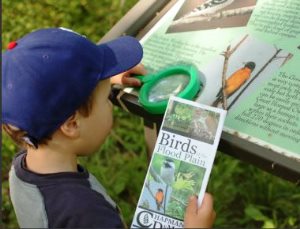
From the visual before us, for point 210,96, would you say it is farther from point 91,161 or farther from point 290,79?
point 91,161

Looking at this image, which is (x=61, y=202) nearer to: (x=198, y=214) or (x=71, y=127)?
(x=71, y=127)

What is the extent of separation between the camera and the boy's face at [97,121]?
4.03ft

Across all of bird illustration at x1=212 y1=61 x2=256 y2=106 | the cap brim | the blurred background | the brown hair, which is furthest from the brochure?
the blurred background

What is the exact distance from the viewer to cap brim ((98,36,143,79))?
4.08 feet

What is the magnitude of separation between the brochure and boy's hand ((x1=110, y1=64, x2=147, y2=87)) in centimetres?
4

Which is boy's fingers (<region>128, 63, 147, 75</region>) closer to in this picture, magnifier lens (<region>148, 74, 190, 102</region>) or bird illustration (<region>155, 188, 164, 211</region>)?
magnifier lens (<region>148, 74, 190, 102</region>)

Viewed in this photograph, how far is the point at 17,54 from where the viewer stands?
1155mm

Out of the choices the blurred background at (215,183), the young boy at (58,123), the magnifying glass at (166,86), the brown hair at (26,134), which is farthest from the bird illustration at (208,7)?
the blurred background at (215,183)

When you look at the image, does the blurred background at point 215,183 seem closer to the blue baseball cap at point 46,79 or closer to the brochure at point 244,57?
the brochure at point 244,57

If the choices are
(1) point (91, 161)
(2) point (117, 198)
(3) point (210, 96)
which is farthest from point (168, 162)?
(1) point (91, 161)

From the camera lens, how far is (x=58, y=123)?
1.18 m

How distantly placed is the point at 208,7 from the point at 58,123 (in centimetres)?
60

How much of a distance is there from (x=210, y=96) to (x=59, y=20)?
5.70 ft

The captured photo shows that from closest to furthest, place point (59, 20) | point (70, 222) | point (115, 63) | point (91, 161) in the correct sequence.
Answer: point (70, 222) < point (115, 63) < point (91, 161) < point (59, 20)
